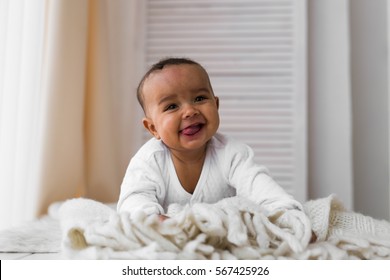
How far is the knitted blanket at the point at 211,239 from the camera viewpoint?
765 mm

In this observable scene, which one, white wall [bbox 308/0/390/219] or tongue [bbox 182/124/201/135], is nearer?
tongue [bbox 182/124/201/135]

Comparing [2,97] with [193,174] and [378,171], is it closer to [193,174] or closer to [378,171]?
[193,174]

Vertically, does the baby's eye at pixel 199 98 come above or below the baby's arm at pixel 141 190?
above

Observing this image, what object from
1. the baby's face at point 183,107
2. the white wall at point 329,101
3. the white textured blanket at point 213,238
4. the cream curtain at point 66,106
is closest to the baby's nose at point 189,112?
the baby's face at point 183,107

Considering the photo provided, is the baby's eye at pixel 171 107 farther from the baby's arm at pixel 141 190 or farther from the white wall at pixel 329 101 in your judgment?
the white wall at pixel 329 101

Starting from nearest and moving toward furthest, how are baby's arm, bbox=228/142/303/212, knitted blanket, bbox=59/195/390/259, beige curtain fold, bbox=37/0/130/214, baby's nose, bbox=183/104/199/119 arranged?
knitted blanket, bbox=59/195/390/259
baby's arm, bbox=228/142/303/212
baby's nose, bbox=183/104/199/119
beige curtain fold, bbox=37/0/130/214

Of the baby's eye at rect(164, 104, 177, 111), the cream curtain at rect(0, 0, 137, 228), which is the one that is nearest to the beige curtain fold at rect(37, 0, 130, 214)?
the cream curtain at rect(0, 0, 137, 228)

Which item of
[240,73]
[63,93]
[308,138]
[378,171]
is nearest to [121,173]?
[63,93]

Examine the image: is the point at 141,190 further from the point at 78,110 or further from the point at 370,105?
the point at 370,105

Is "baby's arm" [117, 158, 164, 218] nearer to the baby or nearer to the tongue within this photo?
the baby

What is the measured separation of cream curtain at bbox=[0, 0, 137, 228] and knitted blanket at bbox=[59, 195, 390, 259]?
671mm

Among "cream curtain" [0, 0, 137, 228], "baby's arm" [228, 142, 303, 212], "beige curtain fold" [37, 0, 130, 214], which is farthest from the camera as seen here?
"beige curtain fold" [37, 0, 130, 214]

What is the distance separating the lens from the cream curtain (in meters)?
1.40

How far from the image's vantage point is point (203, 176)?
1190 millimetres
